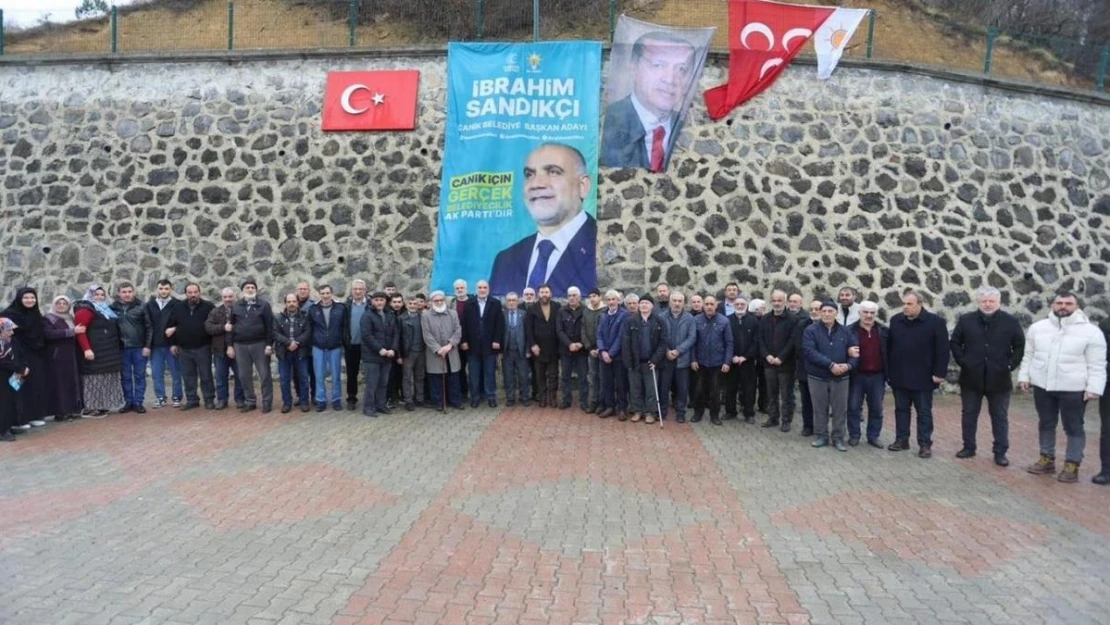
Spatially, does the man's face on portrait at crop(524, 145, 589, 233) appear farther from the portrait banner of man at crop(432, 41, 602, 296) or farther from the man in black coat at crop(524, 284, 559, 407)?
the man in black coat at crop(524, 284, 559, 407)

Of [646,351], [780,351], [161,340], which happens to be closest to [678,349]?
[646,351]

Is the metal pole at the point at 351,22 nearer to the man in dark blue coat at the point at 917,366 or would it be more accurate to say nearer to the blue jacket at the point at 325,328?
the blue jacket at the point at 325,328

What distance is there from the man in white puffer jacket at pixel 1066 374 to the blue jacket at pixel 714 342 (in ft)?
9.43

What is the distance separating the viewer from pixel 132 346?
8.88m

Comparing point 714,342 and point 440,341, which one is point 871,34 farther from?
point 440,341

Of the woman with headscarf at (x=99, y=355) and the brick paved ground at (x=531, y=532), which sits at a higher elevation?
the woman with headscarf at (x=99, y=355)

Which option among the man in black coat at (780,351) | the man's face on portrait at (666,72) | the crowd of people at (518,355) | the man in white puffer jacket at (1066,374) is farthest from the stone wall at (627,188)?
the man in white puffer jacket at (1066,374)

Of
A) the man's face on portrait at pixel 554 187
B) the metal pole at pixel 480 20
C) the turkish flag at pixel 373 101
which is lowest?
the man's face on portrait at pixel 554 187

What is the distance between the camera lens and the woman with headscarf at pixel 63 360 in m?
8.26

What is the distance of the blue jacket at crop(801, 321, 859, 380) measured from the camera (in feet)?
24.0

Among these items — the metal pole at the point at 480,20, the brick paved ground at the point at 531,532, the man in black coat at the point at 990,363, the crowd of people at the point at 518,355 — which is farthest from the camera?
the metal pole at the point at 480,20

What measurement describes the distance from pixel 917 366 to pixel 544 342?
4184 mm

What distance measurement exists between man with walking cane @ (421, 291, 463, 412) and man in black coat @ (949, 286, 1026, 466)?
218 inches

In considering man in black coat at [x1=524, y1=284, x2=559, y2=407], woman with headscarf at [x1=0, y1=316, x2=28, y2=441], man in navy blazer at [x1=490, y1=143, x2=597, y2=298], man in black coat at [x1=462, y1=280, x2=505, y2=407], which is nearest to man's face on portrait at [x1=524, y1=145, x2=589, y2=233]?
→ man in navy blazer at [x1=490, y1=143, x2=597, y2=298]
